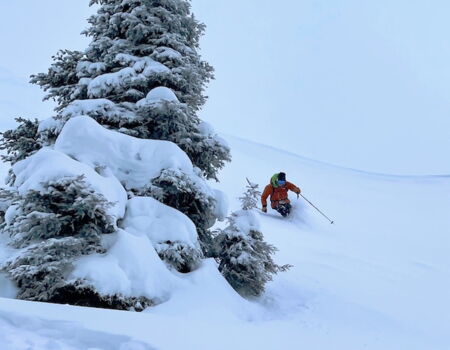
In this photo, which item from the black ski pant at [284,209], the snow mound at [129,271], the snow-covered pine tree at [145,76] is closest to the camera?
the snow mound at [129,271]

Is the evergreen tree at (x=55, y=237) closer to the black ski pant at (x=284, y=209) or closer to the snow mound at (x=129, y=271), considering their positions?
the snow mound at (x=129, y=271)

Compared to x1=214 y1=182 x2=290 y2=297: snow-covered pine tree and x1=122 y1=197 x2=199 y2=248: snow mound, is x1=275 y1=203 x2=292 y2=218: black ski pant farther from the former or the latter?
x1=122 y1=197 x2=199 y2=248: snow mound

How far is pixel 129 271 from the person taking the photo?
4.34m

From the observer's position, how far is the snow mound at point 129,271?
13.4 feet

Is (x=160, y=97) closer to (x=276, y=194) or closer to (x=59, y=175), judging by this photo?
(x=59, y=175)

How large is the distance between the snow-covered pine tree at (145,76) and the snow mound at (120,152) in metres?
0.53

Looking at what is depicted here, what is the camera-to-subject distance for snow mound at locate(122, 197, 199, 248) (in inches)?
192

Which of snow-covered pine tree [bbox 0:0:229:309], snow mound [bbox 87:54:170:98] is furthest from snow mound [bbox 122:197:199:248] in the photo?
snow mound [bbox 87:54:170:98]

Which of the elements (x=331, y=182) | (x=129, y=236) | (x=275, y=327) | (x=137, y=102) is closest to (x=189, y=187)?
(x=129, y=236)

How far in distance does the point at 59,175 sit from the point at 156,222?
1328 mm

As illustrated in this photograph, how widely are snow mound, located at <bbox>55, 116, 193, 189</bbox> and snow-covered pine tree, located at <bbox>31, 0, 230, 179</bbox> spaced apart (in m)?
0.53

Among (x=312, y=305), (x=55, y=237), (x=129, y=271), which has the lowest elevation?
(x=312, y=305)

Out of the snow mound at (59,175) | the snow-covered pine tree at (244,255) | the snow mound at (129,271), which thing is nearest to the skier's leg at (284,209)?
the snow-covered pine tree at (244,255)

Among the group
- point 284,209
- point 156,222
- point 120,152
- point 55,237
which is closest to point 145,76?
point 120,152
